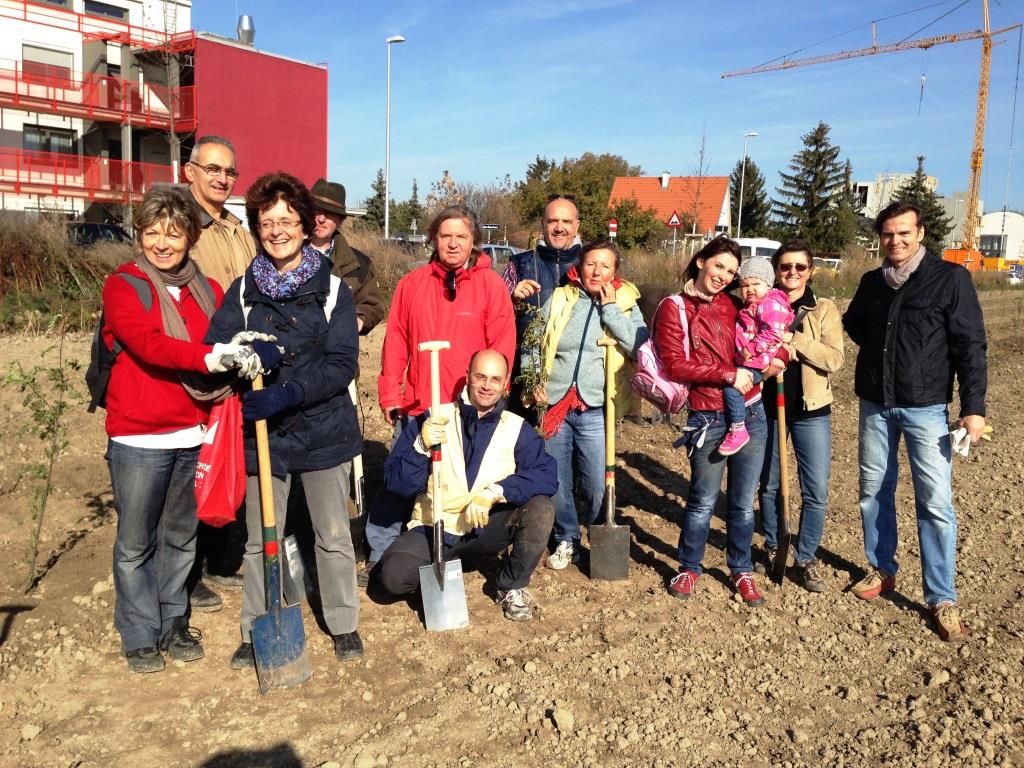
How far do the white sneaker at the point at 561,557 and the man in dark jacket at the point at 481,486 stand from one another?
1.91 ft

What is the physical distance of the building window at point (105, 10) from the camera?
28812 millimetres

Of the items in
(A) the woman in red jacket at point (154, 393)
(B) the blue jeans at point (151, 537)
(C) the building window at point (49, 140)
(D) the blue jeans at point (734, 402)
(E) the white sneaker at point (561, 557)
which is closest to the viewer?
(A) the woman in red jacket at point (154, 393)

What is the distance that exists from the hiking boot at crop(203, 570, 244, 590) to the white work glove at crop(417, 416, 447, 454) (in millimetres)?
1450

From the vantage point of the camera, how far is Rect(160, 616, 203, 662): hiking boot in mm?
3751

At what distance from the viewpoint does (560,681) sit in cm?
372

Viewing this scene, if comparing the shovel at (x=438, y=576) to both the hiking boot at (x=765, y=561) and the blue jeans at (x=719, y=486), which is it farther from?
the hiking boot at (x=765, y=561)

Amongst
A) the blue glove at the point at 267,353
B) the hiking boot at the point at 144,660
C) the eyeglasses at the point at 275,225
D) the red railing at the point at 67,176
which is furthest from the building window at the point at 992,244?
the hiking boot at the point at 144,660

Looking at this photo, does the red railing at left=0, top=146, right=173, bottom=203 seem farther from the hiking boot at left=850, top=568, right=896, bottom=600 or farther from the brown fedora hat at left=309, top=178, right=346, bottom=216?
the hiking boot at left=850, top=568, right=896, bottom=600

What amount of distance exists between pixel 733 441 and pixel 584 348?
985 mm

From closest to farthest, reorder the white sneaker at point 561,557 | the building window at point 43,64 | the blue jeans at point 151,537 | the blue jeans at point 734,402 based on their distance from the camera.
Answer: the blue jeans at point 151,537, the blue jeans at point 734,402, the white sneaker at point 561,557, the building window at point 43,64

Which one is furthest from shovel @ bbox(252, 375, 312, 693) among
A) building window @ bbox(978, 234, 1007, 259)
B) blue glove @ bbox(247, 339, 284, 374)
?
building window @ bbox(978, 234, 1007, 259)

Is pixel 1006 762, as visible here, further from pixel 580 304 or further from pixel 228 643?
pixel 228 643

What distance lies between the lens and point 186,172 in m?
4.16

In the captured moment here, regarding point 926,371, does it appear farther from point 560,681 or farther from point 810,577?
point 560,681
